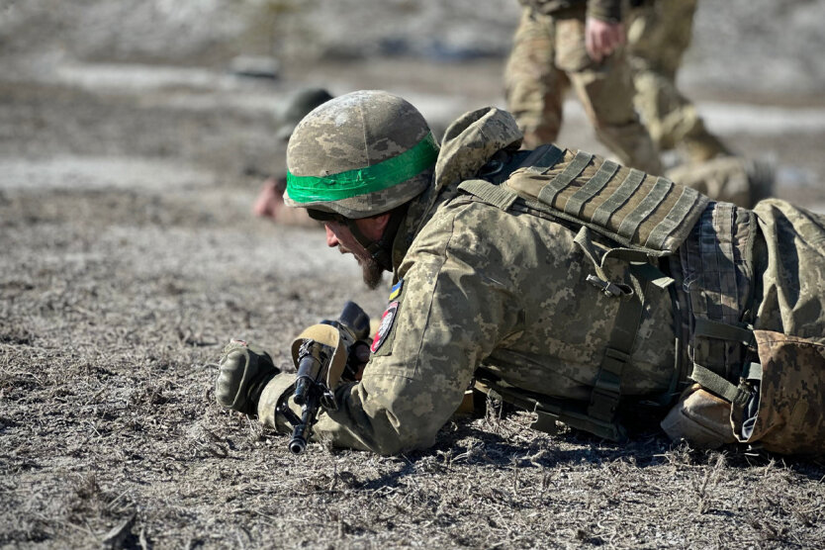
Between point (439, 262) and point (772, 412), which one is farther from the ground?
point (439, 262)

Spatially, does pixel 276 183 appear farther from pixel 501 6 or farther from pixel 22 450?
pixel 501 6

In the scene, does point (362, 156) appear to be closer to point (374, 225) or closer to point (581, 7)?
point (374, 225)

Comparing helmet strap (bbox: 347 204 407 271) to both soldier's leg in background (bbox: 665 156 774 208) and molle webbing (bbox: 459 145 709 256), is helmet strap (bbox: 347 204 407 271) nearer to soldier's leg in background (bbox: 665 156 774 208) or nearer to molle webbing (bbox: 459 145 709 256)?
molle webbing (bbox: 459 145 709 256)

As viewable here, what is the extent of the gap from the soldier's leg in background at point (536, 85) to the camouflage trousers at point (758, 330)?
2.72m

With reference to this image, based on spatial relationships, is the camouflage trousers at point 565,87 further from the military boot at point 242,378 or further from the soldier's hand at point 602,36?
the military boot at point 242,378

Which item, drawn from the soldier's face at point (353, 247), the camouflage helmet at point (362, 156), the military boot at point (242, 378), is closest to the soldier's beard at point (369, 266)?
the soldier's face at point (353, 247)

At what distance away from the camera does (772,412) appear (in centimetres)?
291

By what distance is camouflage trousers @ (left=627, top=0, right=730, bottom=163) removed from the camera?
24.3ft

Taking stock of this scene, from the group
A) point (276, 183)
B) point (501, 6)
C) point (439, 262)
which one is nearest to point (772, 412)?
point (439, 262)

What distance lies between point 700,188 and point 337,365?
4.61 m

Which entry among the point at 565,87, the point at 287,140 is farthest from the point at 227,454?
the point at 287,140

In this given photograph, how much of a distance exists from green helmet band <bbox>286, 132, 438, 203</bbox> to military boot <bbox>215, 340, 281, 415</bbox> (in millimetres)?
568

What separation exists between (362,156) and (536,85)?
2.96 metres

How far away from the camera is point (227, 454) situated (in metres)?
3.03
